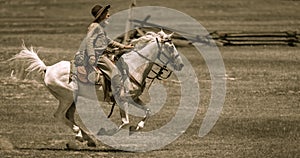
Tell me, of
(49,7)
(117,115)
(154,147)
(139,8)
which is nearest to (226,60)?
(117,115)

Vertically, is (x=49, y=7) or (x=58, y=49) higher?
(x=58, y=49)

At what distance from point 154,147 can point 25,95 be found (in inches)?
290

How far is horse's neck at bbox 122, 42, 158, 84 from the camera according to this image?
1408 cm

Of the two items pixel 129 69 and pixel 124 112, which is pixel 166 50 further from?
pixel 124 112


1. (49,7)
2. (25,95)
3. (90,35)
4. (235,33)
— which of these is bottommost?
(49,7)

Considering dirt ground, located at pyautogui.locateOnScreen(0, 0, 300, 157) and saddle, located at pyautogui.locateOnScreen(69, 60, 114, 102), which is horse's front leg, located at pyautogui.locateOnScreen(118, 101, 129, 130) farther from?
dirt ground, located at pyautogui.locateOnScreen(0, 0, 300, 157)

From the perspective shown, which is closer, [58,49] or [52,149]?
[52,149]

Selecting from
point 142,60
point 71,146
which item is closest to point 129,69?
point 142,60

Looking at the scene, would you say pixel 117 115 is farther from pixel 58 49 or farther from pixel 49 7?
pixel 49 7

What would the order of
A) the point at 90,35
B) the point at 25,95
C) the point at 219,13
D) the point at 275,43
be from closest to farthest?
the point at 90,35 < the point at 25,95 < the point at 275,43 < the point at 219,13

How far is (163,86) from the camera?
23094mm

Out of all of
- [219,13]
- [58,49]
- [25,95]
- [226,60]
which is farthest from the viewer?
[219,13]

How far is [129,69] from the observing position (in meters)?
14.1

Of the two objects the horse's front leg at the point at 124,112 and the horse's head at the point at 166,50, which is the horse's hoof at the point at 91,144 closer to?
the horse's front leg at the point at 124,112
